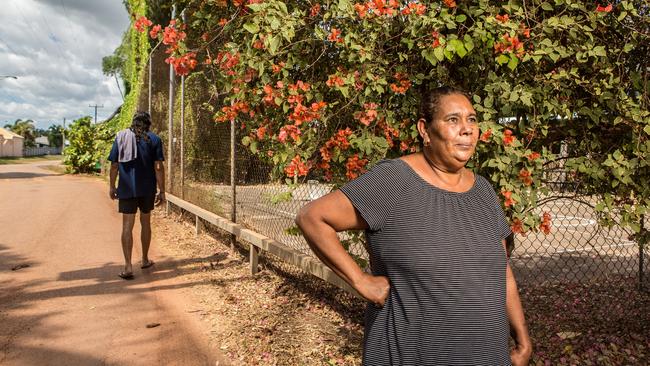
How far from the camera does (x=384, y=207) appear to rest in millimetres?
1844

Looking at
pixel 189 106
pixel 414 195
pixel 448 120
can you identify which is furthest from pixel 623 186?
pixel 189 106

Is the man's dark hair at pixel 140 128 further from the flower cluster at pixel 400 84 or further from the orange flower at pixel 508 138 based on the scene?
the orange flower at pixel 508 138

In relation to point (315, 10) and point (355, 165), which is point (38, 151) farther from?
point (355, 165)

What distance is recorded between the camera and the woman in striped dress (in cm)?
181

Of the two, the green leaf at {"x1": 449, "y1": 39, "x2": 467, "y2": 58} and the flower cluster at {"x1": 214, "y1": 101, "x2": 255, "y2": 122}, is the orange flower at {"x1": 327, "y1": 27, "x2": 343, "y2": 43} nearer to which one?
the green leaf at {"x1": 449, "y1": 39, "x2": 467, "y2": 58}

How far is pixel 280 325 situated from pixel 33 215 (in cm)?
875

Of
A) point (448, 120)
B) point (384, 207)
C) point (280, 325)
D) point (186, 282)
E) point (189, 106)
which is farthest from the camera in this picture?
point (189, 106)

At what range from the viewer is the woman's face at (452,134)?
6.62 feet

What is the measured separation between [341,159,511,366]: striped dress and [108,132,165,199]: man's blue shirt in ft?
16.7

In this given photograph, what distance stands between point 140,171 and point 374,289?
522cm

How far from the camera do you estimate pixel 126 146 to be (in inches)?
250

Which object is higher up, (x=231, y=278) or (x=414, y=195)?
(x=414, y=195)

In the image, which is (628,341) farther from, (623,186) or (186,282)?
(186,282)

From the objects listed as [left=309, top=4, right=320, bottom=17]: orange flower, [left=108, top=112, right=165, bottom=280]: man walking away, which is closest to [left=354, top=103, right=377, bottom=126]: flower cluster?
[left=309, top=4, right=320, bottom=17]: orange flower
